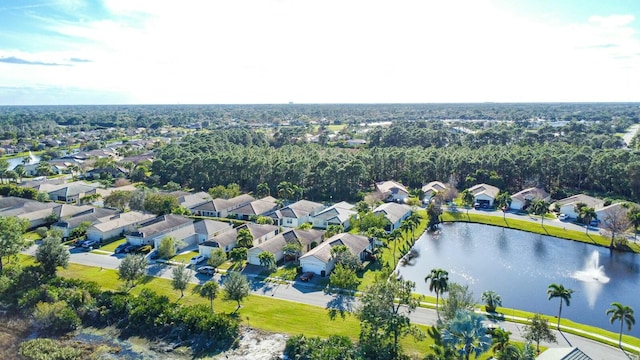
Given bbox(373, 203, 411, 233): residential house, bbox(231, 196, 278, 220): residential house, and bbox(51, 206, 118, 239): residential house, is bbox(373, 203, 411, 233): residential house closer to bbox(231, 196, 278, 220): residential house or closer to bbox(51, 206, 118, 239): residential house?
bbox(231, 196, 278, 220): residential house

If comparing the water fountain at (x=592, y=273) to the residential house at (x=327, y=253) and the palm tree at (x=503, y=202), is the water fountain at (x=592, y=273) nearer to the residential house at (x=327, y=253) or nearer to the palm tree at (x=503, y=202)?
the palm tree at (x=503, y=202)

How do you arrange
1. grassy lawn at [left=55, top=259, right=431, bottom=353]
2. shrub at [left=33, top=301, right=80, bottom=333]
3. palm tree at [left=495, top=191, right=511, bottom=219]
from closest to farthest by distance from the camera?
grassy lawn at [left=55, top=259, right=431, bottom=353], shrub at [left=33, top=301, right=80, bottom=333], palm tree at [left=495, top=191, right=511, bottom=219]

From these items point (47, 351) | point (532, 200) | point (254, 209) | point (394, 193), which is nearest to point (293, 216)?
point (254, 209)

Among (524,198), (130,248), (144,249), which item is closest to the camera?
(144,249)

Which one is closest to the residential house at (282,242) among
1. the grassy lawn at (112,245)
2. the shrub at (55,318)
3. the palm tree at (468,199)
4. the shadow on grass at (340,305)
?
the shadow on grass at (340,305)

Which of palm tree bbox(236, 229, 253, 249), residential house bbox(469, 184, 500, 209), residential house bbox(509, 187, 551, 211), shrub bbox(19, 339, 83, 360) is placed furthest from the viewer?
residential house bbox(469, 184, 500, 209)

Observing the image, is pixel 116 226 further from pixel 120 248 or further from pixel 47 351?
pixel 47 351

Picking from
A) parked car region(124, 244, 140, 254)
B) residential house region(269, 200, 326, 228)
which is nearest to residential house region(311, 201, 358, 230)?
residential house region(269, 200, 326, 228)
